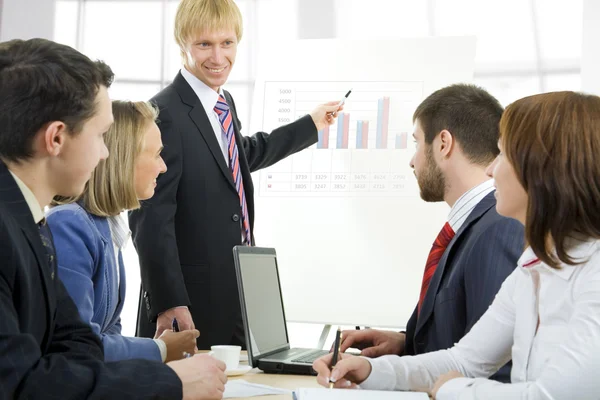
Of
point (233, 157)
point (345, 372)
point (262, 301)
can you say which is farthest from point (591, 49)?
point (345, 372)

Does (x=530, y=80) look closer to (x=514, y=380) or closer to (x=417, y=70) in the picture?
(x=417, y=70)

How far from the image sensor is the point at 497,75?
428 cm

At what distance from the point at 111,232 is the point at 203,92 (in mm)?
1043

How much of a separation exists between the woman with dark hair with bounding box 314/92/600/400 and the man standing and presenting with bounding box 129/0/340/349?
1346mm

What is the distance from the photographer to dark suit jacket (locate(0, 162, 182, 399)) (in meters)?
1.06

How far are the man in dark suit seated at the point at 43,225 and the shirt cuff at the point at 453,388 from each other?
41 cm

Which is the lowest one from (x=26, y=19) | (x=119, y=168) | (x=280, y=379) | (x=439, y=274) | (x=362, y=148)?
(x=280, y=379)

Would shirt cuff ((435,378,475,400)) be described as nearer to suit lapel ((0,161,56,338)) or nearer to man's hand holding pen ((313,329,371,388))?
man's hand holding pen ((313,329,371,388))

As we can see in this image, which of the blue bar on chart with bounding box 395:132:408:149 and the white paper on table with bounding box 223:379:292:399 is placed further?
the blue bar on chart with bounding box 395:132:408:149

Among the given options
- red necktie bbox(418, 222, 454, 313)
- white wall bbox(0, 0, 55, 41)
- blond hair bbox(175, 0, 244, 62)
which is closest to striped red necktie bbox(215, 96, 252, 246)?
blond hair bbox(175, 0, 244, 62)

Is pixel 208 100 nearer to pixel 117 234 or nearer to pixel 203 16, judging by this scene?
pixel 203 16

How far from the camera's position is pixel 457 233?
75.0 inches

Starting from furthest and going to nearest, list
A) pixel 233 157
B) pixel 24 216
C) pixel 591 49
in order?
pixel 591 49 → pixel 233 157 → pixel 24 216

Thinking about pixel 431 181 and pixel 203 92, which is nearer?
pixel 431 181
